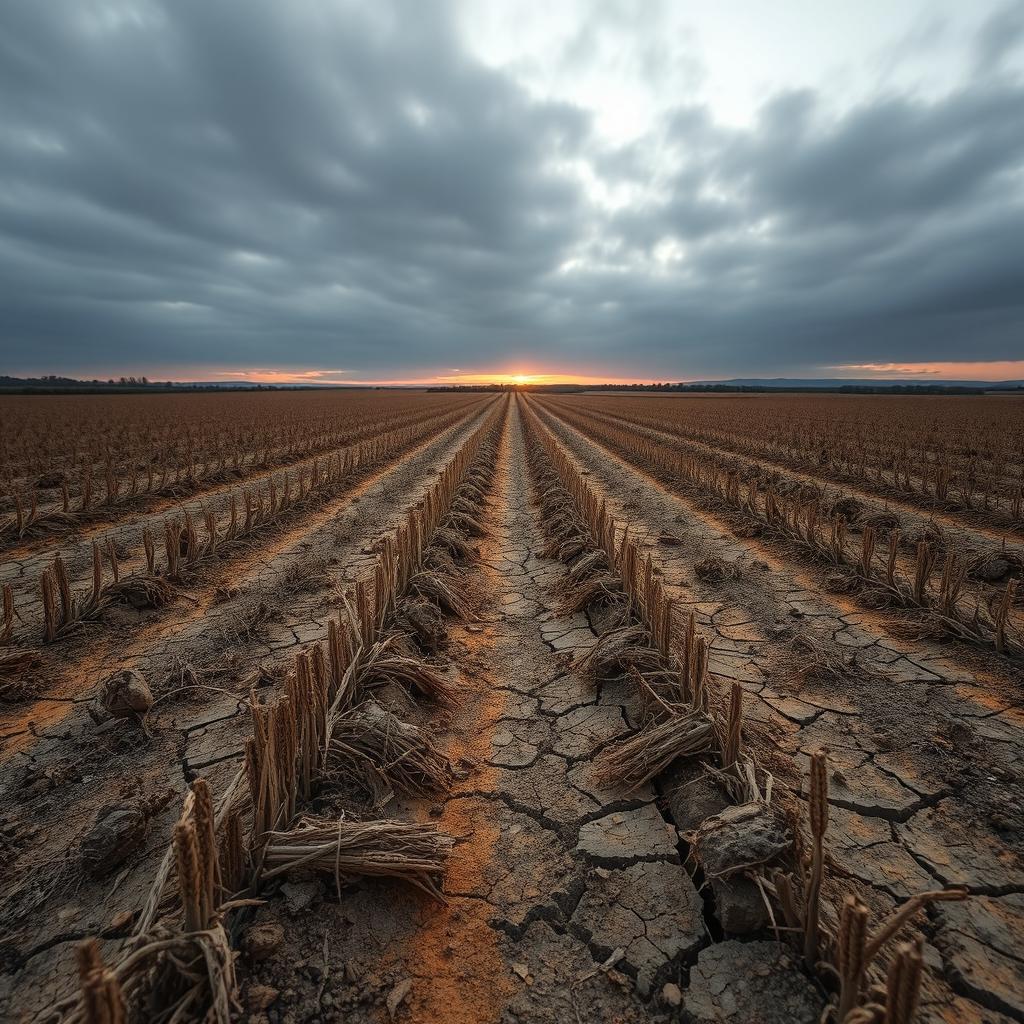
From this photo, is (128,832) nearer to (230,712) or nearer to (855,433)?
(230,712)

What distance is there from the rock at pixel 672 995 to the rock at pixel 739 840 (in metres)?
0.34

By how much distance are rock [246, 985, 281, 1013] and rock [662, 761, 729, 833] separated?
5.06 feet

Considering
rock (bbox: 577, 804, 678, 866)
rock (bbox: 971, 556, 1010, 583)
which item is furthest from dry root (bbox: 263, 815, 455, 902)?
rock (bbox: 971, 556, 1010, 583)

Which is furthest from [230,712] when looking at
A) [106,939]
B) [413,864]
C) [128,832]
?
[413,864]

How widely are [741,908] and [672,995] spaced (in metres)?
0.34

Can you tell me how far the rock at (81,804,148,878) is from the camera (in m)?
1.85

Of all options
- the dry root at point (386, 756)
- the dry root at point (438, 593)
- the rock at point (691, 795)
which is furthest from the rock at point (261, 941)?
the dry root at point (438, 593)

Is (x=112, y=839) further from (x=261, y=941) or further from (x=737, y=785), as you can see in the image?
(x=737, y=785)

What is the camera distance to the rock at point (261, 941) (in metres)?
1.53

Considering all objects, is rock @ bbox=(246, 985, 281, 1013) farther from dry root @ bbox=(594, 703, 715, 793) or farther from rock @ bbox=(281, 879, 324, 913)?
dry root @ bbox=(594, 703, 715, 793)

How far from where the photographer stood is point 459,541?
6.05 m

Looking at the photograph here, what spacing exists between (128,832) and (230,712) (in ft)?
3.43

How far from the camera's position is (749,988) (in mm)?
1487

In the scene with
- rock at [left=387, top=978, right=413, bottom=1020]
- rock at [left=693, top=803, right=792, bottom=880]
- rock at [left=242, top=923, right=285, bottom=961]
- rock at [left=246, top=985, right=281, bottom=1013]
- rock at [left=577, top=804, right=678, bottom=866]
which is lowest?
rock at [left=577, top=804, right=678, bottom=866]
